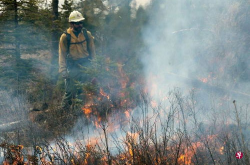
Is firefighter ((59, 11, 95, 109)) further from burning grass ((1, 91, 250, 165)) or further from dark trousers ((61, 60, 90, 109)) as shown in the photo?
burning grass ((1, 91, 250, 165))

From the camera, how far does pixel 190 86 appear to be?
8.27 m

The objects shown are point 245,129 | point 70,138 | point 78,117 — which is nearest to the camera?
point 245,129

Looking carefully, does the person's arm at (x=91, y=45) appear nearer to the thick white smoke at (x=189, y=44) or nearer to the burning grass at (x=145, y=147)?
the burning grass at (x=145, y=147)

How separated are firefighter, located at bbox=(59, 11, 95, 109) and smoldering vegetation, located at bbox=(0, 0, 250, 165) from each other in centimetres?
41

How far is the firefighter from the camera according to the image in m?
7.39

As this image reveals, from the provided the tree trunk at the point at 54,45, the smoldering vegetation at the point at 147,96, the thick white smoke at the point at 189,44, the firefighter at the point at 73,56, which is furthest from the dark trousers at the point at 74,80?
the tree trunk at the point at 54,45

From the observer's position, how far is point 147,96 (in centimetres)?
727

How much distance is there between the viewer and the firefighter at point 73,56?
7387 millimetres

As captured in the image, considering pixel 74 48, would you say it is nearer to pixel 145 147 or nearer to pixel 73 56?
pixel 73 56

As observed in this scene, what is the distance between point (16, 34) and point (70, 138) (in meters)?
7.39

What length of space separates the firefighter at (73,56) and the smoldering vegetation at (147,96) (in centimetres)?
41

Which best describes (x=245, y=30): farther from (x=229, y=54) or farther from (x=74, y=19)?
(x=74, y=19)

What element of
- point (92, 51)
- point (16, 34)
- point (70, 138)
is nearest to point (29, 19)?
point (16, 34)

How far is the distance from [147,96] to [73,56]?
7.38 ft
